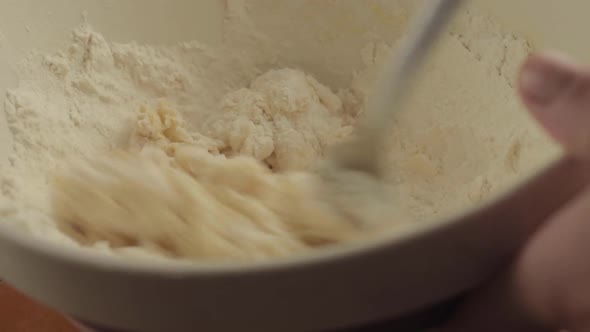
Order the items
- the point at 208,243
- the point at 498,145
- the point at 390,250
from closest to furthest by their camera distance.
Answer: the point at 390,250 < the point at 208,243 < the point at 498,145

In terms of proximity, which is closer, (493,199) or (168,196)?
(493,199)

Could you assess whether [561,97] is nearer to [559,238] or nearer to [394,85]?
[559,238]

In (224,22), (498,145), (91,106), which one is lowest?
(498,145)

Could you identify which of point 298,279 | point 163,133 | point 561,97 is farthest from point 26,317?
point 561,97

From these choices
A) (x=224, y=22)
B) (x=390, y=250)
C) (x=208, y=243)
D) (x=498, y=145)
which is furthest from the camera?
(x=224, y=22)

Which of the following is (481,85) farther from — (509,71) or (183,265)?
(183,265)

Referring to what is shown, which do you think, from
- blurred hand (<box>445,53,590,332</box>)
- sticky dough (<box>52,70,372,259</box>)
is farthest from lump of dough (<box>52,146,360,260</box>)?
blurred hand (<box>445,53,590,332</box>)

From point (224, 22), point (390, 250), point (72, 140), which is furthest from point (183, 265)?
point (224, 22)

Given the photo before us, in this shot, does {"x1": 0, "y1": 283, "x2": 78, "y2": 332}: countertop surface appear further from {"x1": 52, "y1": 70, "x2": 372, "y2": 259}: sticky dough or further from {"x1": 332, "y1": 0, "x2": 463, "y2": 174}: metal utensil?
{"x1": 332, "y1": 0, "x2": 463, "y2": 174}: metal utensil
